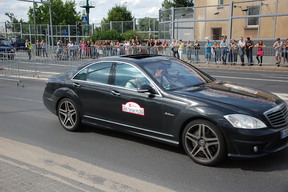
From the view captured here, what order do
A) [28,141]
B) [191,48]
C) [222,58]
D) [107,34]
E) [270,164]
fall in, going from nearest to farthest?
[270,164] < [28,141] < [222,58] < [191,48] < [107,34]

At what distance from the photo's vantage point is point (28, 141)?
5750 mm

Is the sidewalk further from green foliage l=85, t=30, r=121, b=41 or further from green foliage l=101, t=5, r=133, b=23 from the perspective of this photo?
green foliage l=101, t=5, r=133, b=23

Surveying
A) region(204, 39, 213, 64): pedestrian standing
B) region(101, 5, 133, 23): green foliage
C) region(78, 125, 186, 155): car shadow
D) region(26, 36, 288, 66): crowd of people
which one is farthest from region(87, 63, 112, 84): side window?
region(101, 5, 133, 23): green foliage

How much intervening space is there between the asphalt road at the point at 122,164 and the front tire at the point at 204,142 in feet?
0.45

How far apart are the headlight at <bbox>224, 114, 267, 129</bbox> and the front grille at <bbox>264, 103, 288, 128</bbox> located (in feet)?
0.60

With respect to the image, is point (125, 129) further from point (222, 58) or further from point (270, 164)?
point (222, 58)

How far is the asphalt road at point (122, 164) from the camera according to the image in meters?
3.88

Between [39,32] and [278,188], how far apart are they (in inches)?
1673

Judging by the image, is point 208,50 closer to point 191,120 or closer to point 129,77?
point 129,77

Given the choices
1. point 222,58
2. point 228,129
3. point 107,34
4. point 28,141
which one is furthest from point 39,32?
point 228,129

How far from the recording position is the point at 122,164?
4602 mm

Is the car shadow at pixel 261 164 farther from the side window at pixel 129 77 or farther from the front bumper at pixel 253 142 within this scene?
the side window at pixel 129 77

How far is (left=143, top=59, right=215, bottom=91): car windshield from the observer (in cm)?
503

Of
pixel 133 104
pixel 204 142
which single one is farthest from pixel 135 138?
pixel 204 142
